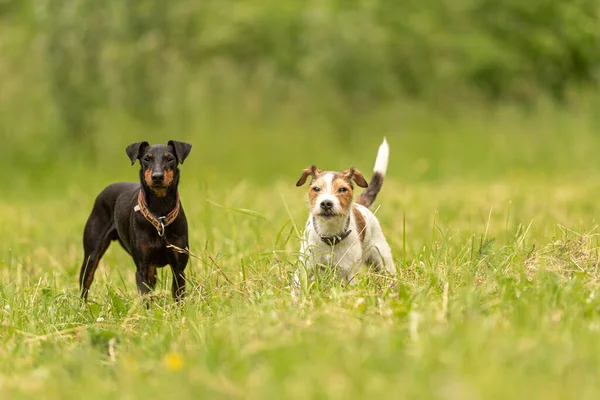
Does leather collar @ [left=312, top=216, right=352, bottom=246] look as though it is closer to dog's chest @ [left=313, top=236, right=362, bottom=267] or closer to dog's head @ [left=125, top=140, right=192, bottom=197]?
dog's chest @ [left=313, top=236, right=362, bottom=267]

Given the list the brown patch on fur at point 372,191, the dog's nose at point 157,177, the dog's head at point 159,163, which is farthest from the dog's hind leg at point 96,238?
the brown patch on fur at point 372,191

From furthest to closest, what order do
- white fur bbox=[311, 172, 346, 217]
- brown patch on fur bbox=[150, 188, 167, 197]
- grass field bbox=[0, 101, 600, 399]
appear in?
brown patch on fur bbox=[150, 188, 167, 197] → white fur bbox=[311, 172, 346, 217] → grass field bbox=[0, 101, 600, 399]

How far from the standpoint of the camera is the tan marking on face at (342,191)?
18.2 ft

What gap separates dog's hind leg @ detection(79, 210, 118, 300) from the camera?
667 centimetres

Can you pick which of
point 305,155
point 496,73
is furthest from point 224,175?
point 496,73

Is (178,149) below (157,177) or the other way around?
the other way around

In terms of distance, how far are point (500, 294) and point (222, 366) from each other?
144cm

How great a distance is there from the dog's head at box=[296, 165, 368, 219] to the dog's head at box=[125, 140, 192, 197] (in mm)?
769

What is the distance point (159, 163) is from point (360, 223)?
4.23 feet

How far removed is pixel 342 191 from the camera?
18.5 feet

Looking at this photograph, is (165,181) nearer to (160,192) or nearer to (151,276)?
(160,192)

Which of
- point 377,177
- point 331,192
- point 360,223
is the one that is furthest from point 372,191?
point 331,192

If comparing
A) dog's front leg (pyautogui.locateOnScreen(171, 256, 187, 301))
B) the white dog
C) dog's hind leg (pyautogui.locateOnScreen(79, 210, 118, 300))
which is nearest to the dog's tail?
the white dog

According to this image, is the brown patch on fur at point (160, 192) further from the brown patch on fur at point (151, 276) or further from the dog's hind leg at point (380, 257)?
the dog's hind leg at point (380, 257)
